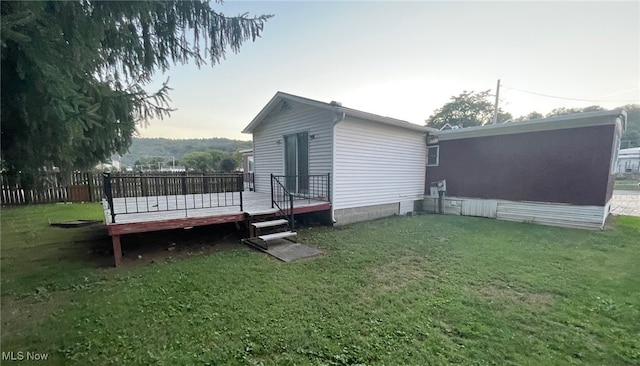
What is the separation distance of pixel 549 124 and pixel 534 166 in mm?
1250

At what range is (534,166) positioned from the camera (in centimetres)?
765

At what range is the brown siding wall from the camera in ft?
22.0

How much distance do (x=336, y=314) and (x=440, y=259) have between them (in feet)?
8.88

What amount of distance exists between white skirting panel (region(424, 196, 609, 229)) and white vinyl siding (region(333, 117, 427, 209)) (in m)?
1.42

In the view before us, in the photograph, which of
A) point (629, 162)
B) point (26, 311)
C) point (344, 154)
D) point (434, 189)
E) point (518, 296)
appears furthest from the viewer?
point (629, 162)

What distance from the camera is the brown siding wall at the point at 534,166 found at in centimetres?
669

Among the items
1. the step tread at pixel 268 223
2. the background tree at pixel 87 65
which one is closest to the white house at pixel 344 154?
the step tread at pixel 268 223

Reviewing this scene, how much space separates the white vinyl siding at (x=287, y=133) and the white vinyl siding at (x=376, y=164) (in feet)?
1.27

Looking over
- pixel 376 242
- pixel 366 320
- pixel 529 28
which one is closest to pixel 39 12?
pixel 366 320

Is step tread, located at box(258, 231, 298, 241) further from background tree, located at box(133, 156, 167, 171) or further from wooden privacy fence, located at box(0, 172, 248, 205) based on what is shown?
background tree, located at box(133, 156, 167, 171)

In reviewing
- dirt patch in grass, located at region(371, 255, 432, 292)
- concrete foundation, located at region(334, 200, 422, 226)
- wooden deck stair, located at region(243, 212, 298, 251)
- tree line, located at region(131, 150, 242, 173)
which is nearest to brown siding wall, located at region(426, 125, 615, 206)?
concrete foundation, located at region(334, 200, 422, 226)

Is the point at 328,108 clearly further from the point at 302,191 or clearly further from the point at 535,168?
the point at 535,168

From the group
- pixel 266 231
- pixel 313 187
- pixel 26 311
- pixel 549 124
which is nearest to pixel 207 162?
pixel 313 187

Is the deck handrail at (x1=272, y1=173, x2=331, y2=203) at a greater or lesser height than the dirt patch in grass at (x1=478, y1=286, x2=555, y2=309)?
greater
